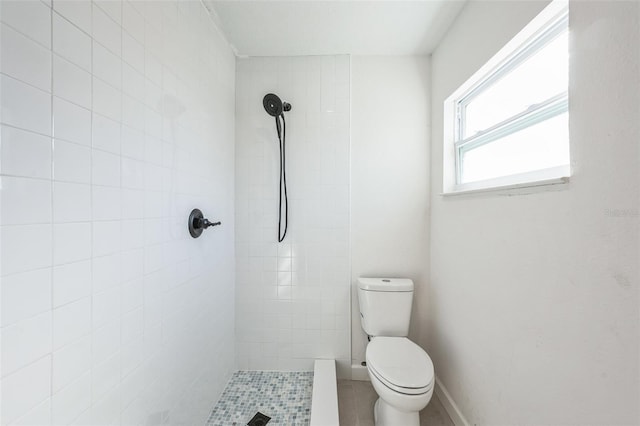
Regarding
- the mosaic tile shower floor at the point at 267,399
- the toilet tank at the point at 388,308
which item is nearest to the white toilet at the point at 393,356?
the toilet tank at the point at 388,308

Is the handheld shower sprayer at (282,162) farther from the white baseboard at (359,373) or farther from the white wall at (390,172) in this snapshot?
the white baseboard at (359,373)

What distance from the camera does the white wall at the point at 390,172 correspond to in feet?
5.90

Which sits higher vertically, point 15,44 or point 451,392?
point 15,44

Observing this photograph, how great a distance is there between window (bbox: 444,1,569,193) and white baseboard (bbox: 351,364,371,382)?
1458mm

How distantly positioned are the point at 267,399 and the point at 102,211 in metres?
1.50

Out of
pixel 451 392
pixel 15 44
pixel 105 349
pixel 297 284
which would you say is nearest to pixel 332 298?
pixel 297 284

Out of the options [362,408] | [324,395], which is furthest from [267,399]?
[362,408]

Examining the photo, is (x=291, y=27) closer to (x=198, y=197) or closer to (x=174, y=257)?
(x=198, y=197)

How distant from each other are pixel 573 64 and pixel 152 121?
149 cm

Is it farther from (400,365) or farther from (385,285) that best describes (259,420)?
(385,285)

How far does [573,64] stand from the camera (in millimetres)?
769

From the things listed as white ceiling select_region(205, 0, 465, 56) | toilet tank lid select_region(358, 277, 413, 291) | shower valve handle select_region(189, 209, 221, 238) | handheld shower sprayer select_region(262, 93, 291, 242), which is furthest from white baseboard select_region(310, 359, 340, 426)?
white ceiling select_region(205, 0, 465, 56)

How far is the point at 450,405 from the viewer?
1453 millimetres

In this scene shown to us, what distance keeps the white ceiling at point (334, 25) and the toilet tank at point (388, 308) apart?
1.66 m
